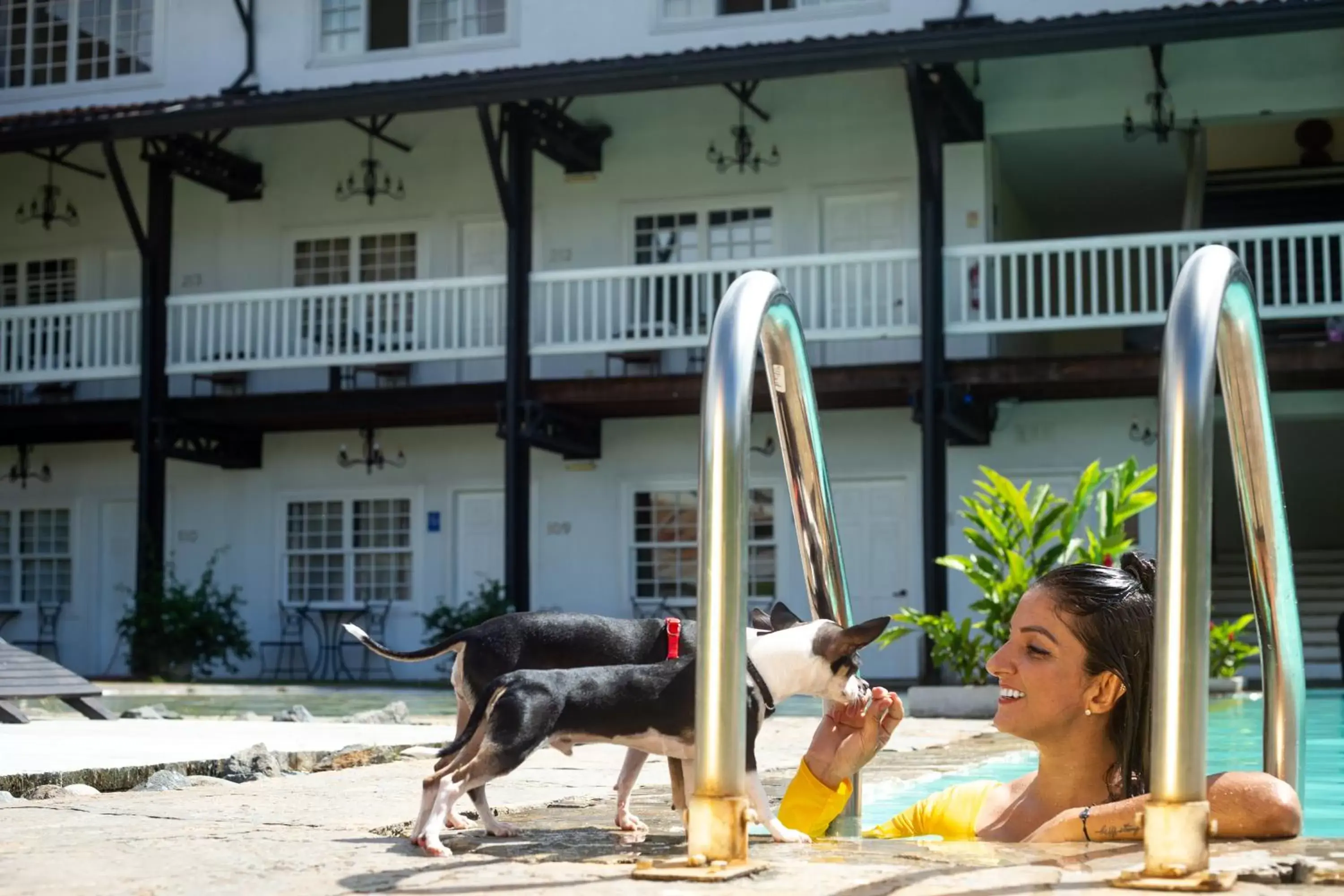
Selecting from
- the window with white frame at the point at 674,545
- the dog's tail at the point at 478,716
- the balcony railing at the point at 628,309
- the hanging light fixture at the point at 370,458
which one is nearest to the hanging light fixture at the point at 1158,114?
the balcony railing at the point at 628,309

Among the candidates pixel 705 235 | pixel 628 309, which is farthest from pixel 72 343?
pixel 705 235

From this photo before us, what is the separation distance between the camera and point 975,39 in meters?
14.9

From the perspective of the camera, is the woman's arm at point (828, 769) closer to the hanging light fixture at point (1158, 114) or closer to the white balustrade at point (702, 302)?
the white balustrade at point (702, 302)

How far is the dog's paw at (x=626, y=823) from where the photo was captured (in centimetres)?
381

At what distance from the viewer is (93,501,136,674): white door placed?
67.6 feet

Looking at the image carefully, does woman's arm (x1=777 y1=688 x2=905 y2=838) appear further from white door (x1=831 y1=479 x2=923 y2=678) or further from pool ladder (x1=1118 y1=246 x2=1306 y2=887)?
white door (x1=831 y1=479 x2=923 y2=678)

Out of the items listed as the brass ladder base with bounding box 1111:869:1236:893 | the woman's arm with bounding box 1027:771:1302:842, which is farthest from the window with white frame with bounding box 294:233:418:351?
the brass ladder base with bounding box 1111:869:1236:893

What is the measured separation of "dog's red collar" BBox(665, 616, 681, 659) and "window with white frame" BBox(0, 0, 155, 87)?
18471 millimetres

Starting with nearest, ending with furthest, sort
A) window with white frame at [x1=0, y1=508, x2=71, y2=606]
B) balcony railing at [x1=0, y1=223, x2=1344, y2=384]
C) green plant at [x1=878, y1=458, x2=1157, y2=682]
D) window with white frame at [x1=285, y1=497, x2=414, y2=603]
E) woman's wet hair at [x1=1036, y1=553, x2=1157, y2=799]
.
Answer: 1. woman's wet hair at [x1=1036, y1=553, x2=1157, y2=799]
2. green plant at [x1=878, y1=458, x2=1157, y2=682]
3. balcony railing at [x1=0, y1=223, x2=1344, y2=384]
4. window with white frame at [x1=285, y1=497, x2=414, y2=603]
5. window with white frame at [x1=0, y1=508, x2=71, y2=606]

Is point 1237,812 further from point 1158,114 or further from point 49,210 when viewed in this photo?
point 49,210

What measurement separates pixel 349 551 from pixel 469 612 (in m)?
2.98

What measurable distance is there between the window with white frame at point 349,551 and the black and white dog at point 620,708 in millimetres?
16616

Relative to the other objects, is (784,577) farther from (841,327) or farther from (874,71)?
(874,71)

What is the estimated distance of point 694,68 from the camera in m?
15.8
